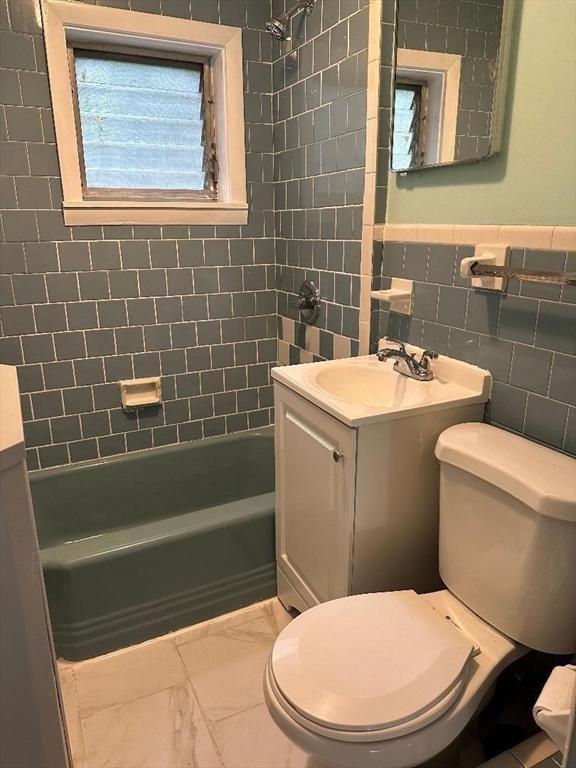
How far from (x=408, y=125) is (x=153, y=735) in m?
2.05

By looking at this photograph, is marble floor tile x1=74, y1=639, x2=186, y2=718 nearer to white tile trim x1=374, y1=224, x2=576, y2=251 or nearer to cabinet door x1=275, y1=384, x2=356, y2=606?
cabinet door x1=275, y1=384, x2=356, y2=606

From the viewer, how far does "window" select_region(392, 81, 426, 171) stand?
5.38 feet

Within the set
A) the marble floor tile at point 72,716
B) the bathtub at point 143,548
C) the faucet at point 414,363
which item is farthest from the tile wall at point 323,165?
the marble floor tile at point 72,716

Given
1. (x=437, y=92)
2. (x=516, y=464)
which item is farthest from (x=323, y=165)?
(x=516, y=464)

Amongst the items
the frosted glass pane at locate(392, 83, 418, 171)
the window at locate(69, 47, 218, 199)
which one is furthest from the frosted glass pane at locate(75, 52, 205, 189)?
the frosted glass pane at locate(392, 83, 418, 171)

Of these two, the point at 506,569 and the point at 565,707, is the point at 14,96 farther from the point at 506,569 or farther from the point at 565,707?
the point at 565,707

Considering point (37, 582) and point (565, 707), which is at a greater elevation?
point (37, 582)

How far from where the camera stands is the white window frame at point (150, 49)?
78.0 inches

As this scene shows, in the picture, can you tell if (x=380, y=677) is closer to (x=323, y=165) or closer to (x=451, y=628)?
(x=451, y=628)

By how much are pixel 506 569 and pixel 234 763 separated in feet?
3.09

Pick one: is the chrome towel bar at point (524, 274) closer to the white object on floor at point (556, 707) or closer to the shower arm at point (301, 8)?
the white object on floor at point (556, 707)

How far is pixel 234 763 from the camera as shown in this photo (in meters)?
1.45

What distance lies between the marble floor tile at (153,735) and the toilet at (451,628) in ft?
1.75

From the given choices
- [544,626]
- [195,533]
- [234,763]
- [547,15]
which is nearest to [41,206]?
[195,533]
